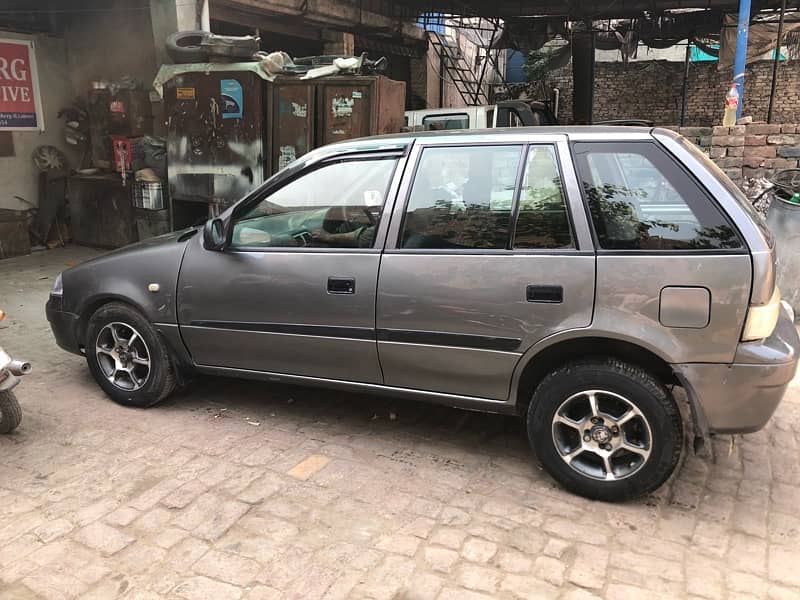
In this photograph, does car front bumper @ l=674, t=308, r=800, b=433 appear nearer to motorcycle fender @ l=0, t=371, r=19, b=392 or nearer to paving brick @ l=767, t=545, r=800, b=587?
paving brick @ l=767, t=545, r=800, b=587

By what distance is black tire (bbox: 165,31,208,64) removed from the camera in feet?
25.5

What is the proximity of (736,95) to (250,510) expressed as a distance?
26.2 feet

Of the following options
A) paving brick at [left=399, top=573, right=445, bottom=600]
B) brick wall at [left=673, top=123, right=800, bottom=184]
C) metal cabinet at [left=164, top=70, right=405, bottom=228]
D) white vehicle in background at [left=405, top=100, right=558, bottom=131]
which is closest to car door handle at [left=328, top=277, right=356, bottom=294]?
paving brick at [left=399, top=573, right=445, bottom=600]

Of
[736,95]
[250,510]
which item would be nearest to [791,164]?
[736,95]

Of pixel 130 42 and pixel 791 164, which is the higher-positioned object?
pixel 130 42

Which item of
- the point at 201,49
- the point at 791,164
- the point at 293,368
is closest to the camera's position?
the point at 293,368

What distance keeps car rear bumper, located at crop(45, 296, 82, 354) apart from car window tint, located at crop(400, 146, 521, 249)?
2.41 metres

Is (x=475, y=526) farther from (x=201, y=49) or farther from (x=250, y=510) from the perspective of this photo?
(x=201, y=49)

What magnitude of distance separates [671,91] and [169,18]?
15.2 meters

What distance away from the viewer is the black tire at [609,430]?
2914 millimetres

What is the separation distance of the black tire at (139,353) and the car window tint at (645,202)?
2.70 meters

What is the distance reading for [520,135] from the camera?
3256mm

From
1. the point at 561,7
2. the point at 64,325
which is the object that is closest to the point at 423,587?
the point at 64,325

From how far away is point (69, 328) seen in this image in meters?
4.32
